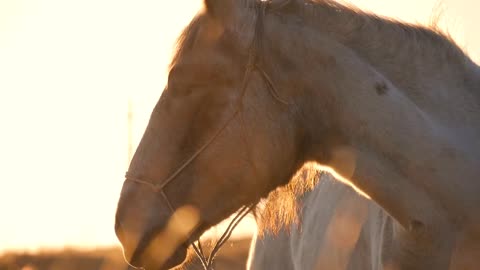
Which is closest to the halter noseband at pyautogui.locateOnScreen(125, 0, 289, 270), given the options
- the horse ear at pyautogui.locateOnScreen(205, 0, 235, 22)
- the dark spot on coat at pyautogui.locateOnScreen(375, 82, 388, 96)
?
the horse ear at pyautogui.locateOnScreen(205, 0, 235, 22)

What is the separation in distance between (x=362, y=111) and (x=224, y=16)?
2.44 feet

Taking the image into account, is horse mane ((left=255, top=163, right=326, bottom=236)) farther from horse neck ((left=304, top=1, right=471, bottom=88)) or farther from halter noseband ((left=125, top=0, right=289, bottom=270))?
horse neck ((left=304, top=1, right=471, bottom=88))

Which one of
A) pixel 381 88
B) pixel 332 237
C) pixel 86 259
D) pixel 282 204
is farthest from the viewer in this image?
pixel 86 259

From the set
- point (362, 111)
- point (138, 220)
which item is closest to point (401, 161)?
point (362, 111)

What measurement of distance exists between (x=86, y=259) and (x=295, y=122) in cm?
1957

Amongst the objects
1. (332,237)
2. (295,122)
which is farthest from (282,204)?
(332,237)

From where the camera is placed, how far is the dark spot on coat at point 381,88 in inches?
189

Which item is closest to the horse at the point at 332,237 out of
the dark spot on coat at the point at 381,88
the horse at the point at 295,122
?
the horse at the point at 295,122

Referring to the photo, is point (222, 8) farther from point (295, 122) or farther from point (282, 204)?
point (282, 204)

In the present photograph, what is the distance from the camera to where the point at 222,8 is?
4867 millimetres

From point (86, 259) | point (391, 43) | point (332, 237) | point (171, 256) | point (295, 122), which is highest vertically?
point (86, 259)

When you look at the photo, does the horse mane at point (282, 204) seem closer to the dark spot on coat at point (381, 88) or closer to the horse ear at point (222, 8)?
the dark spot on coat at point (381, 88)

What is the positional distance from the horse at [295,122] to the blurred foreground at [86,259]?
13.7m

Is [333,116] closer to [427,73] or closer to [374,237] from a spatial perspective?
[427,73]
